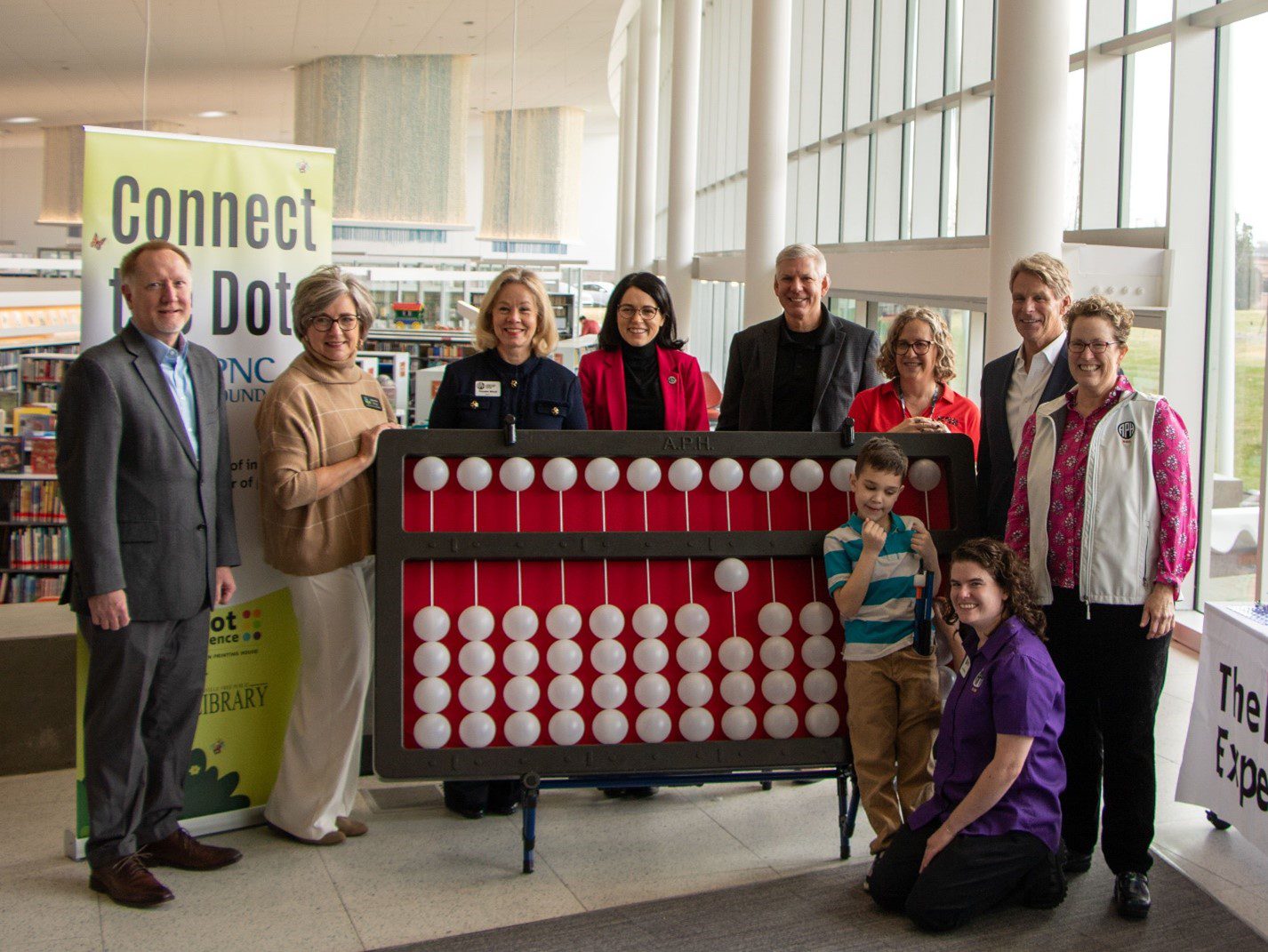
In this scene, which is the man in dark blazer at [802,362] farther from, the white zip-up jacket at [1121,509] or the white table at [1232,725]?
the white table at [1232,725]

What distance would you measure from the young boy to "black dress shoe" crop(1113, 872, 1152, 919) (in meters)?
0.51

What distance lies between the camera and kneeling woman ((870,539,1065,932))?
287 centimetres

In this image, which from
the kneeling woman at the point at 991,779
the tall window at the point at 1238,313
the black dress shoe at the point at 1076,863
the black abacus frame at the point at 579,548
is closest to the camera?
the kneeling woman at the point at 991,779

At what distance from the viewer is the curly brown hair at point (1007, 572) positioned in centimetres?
295

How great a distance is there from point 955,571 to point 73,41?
2198cm

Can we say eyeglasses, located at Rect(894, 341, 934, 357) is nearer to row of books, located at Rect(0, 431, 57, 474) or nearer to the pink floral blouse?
the pink floral blouse

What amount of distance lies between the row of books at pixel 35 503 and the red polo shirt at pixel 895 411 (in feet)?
23.8

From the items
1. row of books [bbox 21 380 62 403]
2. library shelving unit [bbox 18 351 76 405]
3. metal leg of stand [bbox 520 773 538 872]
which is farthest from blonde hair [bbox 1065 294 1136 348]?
row of books [bbox 21 380 62 403]

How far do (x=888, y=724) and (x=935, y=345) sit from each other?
115 centimetres

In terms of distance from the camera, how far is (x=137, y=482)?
3.00 meters

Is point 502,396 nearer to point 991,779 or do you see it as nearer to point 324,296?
point 324,296

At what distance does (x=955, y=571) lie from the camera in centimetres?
297

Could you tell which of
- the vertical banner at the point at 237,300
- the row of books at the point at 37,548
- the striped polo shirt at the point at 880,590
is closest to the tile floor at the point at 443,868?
the vertical banner at the point at 237,300

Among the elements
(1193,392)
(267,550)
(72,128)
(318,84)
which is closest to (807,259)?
(267,550)
